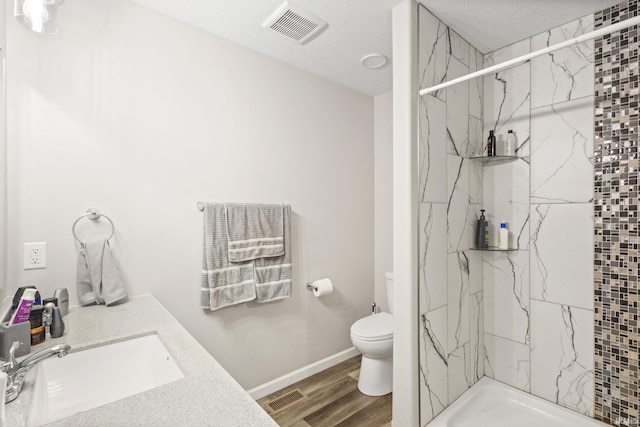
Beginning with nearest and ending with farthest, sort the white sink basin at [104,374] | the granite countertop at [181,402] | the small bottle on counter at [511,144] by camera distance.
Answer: the granite countertop at [181,402] < the white sink basin at [104,374] < the small bottle on counter at [511,144]

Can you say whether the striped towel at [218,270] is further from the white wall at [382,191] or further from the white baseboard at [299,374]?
the white wall at [382,191]

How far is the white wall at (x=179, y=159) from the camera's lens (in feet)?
→ 4.65

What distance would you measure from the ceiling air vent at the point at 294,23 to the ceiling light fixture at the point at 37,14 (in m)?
0.98

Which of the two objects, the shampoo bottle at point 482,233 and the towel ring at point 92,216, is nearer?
the towel ring at point 92,216

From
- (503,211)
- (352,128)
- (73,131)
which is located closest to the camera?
(73,131)

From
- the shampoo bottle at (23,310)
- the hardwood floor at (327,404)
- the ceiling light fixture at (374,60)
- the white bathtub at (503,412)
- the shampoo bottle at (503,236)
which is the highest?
the ceiling light fixture at (374,60)

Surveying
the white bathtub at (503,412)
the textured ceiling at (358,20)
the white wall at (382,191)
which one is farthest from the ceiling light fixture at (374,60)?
the white bathtub at (503,412)

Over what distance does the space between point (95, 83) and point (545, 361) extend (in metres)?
2.92

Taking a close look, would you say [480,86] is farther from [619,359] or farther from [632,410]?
[632,410]

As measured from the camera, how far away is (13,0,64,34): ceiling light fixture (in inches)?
43.2

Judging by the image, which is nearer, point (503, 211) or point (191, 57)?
point (191, 57)

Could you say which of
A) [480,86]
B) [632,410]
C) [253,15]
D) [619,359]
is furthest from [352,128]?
[632,410]

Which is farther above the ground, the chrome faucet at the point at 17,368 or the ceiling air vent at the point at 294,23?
the ceiling air vent at the point at 294,23

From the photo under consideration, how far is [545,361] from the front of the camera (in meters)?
1.83
